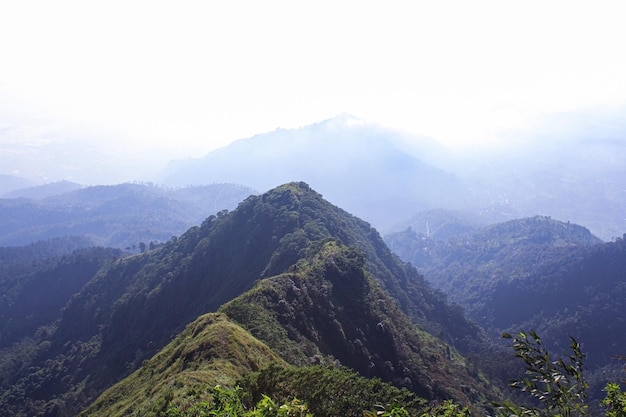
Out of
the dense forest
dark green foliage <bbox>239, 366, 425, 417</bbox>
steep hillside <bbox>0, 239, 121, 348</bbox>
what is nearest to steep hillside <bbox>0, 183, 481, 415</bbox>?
the dense forest

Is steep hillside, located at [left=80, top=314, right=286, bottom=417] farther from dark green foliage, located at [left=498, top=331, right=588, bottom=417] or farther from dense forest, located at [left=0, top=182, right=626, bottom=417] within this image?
dark green foliage, located at [left=498, top=331, right=588, bottom=417]

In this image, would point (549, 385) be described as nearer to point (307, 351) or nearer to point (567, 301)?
point (307, 351)

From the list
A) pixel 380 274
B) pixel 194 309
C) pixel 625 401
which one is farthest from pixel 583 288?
pixel 625 401

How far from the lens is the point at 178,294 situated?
9888cm

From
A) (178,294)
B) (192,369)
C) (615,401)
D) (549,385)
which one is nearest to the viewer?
(549,385)

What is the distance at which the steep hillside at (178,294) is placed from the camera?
291 ft

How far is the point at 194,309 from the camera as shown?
91.1 metres

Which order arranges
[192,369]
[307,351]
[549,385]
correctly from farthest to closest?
[307,351], [192,369], [549,385]

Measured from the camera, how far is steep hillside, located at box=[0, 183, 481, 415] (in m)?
88.6

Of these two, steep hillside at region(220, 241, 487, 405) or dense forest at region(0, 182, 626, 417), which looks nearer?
dense forest at region(0, 182, 626, 417)

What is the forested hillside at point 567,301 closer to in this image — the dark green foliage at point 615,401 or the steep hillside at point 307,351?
the steep hillside at point 307,351

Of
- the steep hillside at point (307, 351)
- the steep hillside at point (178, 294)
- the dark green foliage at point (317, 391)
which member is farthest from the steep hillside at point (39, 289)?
the dark green foliage at point (317, 391)

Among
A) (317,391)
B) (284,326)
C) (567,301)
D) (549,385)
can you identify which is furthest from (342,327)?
(567,301)

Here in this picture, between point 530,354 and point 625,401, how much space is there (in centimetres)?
206
